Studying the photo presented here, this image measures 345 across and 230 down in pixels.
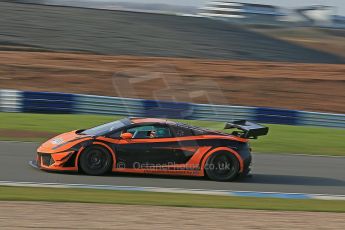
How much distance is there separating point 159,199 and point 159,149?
2.09 metres

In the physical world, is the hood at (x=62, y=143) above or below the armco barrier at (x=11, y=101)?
below

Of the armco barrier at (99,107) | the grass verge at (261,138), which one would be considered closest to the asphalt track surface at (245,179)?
the grass verge at (261,138)

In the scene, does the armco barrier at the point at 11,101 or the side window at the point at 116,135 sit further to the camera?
the armco barrier at the point at 11,101

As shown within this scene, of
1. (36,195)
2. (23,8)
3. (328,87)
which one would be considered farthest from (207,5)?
(36,195)

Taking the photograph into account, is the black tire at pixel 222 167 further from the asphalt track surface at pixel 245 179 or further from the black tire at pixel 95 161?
→ the black tire at pixel 95 161

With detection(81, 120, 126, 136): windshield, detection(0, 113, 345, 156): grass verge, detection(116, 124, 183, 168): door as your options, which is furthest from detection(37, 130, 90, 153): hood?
detection(0, 113, 345, 156): grass verge

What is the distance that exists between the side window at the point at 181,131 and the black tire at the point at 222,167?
55 cm

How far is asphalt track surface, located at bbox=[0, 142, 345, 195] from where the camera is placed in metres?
11.3

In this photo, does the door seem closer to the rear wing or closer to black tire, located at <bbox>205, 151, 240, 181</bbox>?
black tire, located at <bbox>205, 151, 240, 181</bbox>

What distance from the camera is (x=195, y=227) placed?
26.1 ft

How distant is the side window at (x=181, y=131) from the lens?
1198 cm

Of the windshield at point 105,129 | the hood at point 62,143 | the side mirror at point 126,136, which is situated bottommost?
the hood at point 62,143

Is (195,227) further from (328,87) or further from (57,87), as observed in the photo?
(328,87)

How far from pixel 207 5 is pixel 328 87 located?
36954mm
